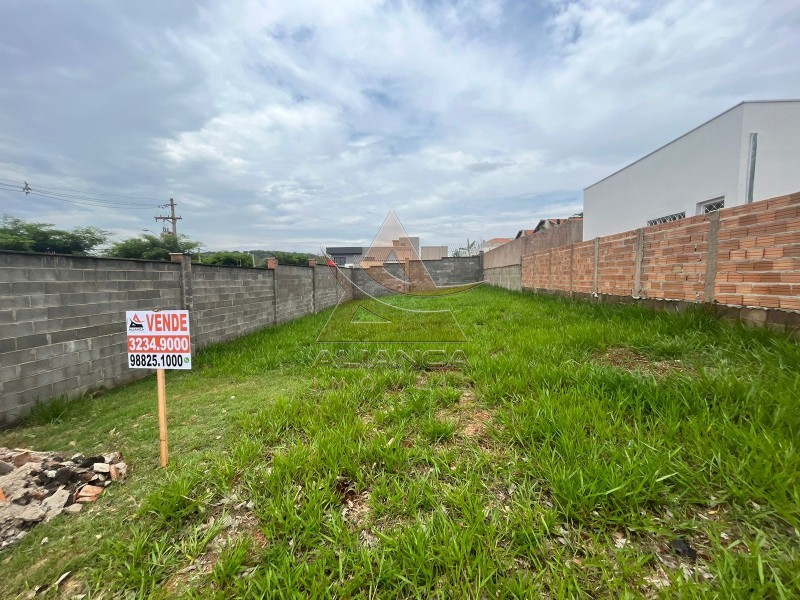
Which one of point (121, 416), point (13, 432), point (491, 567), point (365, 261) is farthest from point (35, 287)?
point (365, 261)

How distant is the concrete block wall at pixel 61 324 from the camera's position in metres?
2.49

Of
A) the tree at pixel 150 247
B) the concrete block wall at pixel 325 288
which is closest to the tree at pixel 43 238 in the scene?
the tree at pixel 150 247

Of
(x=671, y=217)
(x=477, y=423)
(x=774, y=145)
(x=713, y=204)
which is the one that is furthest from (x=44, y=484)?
(x=671, y=217)

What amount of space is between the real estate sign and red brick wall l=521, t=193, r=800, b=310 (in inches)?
181

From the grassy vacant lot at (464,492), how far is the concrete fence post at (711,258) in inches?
31.7

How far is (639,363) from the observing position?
→ 2740 millimetres

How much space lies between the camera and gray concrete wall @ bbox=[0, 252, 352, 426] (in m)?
2.50

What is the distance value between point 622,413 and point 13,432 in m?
4.46

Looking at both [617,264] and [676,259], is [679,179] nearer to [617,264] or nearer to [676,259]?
[617,264]

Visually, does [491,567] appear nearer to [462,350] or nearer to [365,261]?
[462,350]

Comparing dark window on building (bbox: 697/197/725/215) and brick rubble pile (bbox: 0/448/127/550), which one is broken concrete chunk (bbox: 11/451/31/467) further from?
dark window on building (bbox: 697/197/725/215)

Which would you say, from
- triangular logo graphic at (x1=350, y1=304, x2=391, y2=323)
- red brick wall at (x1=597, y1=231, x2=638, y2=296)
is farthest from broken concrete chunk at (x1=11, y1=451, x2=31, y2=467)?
red brick wall at (x1=597, y1=231, x2=638, y2=296)

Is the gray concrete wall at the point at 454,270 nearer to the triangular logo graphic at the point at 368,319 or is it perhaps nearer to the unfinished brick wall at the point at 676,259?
the triangular logo graphic at the point at 368,319

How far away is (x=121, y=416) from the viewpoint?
261 centimetres
